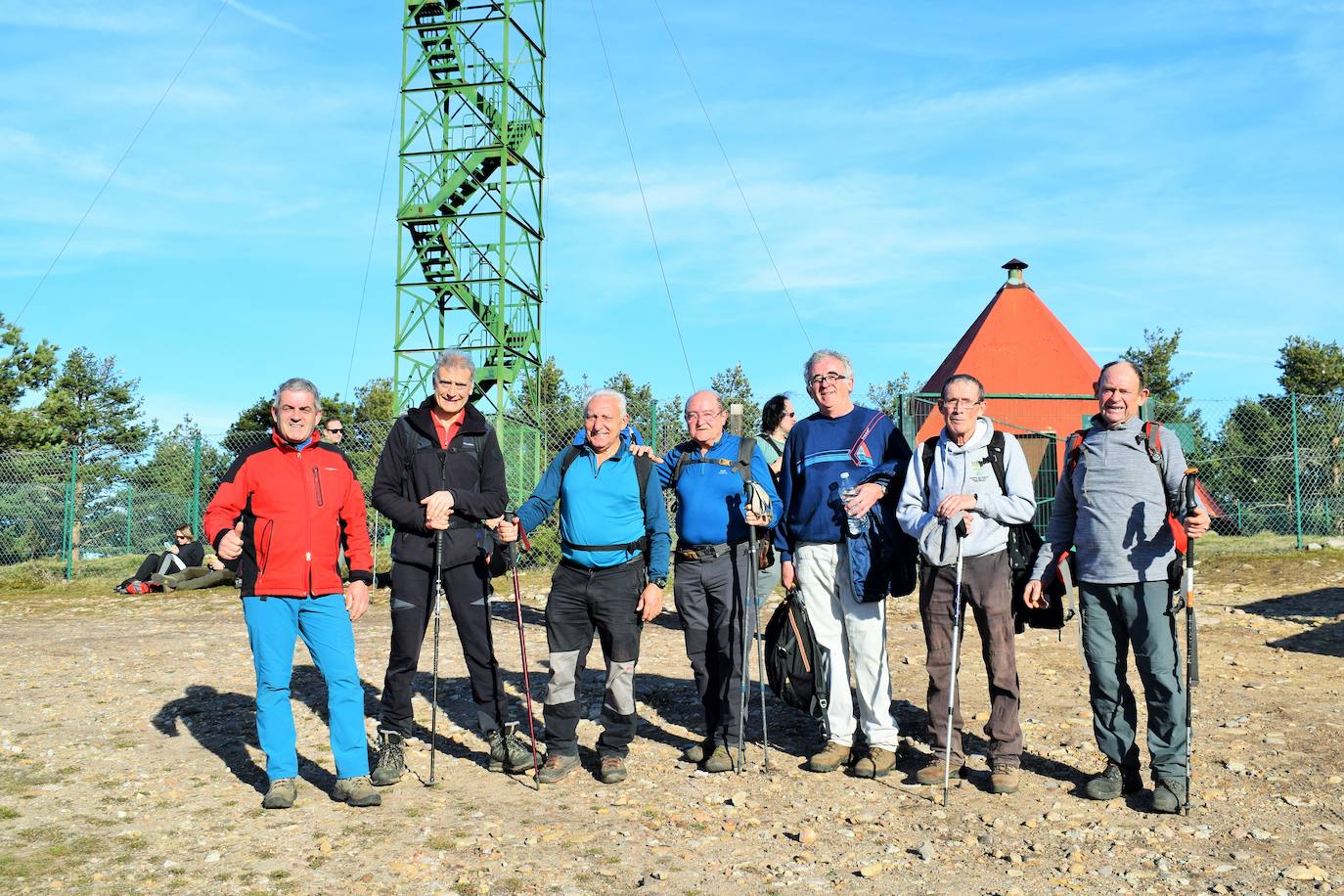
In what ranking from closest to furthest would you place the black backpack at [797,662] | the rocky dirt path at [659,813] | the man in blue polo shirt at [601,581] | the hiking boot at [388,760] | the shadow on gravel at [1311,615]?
the rocky dirt path at [659,813] → the hiking boot at [388,760] → the man in blue polo shirt at [601,581] → the black backpack at [797,662] → the shadow on gravel at [1311,615]

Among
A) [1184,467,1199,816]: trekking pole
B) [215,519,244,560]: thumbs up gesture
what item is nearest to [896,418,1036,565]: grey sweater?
[1184,467,1199,816]: trekking pole

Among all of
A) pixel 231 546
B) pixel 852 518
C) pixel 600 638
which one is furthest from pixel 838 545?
pixel 231 546

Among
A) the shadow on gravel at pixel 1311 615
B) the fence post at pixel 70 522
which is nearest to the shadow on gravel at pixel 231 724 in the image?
the shadow on gravel at pixel 1311 615

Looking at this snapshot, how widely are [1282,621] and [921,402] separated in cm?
597

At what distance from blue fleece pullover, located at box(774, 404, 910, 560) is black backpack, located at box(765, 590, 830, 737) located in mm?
392

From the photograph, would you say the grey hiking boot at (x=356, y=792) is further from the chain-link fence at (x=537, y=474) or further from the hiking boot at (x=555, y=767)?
the chain-link fence at (x=537, y=474)

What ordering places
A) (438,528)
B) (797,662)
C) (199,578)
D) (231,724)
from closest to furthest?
1. (438,528)
2. (797,662)
3. (231,724)
4. (199,578)

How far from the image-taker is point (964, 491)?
566 cm

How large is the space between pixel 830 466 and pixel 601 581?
1426 mm

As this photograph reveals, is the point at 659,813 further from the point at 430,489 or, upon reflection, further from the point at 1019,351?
the point at 1019,351

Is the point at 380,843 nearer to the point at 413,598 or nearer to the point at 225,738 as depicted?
the point at 413,598

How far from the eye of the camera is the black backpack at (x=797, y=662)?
620 centimetres

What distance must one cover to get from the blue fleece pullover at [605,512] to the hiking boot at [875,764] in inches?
59.6

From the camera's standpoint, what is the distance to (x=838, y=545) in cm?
602
